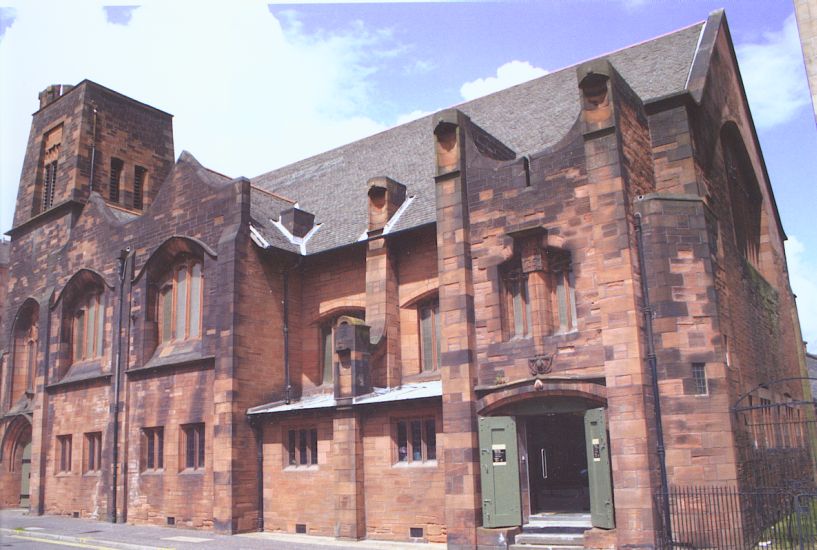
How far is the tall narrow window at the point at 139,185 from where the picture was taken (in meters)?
33.8

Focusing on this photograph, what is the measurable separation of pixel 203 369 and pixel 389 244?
6.87 m

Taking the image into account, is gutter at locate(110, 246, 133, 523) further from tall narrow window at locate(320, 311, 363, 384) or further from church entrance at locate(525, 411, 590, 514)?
church entrance at locate(525, 411, 590, 514)

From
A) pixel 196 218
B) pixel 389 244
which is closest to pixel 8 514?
pixel 196 218

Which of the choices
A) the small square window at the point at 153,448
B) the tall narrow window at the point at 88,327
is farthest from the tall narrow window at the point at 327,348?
the tall narrow window at the point at 88,327

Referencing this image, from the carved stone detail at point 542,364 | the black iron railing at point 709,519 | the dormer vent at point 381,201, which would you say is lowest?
the black iron railing at point 709,519

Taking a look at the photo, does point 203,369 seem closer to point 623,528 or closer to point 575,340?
point 575,340

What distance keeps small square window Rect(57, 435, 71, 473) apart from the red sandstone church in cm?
15

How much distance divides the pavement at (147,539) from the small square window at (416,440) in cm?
212

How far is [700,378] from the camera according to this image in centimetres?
1590

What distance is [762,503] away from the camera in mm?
16469

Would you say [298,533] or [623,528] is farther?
[298,533]

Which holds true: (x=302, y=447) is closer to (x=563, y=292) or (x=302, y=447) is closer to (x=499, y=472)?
(x=499, y=472)

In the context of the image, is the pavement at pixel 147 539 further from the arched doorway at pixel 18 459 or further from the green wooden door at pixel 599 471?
the arched doorway at pixel 18 459

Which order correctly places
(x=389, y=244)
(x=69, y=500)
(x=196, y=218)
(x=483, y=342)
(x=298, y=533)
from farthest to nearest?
(x=69, y=500), (x=196, y=218), (x=389, y=244), (x=298, y=533), (x=483, y=342)
